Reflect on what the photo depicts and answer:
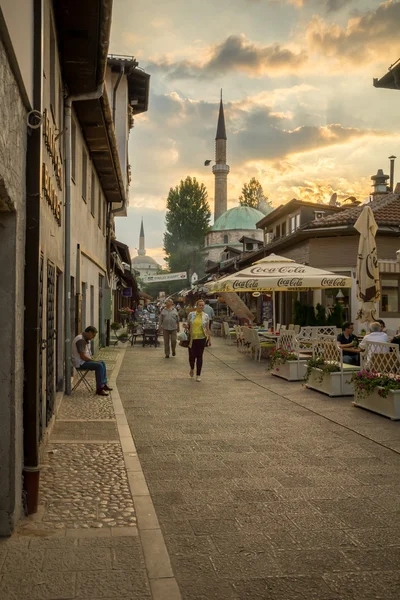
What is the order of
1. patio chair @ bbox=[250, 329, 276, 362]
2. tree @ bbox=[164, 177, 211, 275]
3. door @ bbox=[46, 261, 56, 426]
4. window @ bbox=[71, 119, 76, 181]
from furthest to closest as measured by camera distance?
tree @ bbox=[164, 177, 211, 275], patio chair @ bbox=[250, 329, 276, 362], window @ bbox=[71, 119, 76, 181], door @ bbox=[46, 261, 56, 426]

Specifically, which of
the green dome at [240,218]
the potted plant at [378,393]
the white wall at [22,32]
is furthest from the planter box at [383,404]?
the green dome at [240,218]

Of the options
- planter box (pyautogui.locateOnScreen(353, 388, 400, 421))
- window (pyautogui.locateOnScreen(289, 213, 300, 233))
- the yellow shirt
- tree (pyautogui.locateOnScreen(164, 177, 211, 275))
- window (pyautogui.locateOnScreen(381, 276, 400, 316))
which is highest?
tree (pyautogui.locateOnScreen(164, 177, 211, 275))

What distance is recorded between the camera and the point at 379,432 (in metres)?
7.80

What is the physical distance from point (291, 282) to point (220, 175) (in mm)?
89938

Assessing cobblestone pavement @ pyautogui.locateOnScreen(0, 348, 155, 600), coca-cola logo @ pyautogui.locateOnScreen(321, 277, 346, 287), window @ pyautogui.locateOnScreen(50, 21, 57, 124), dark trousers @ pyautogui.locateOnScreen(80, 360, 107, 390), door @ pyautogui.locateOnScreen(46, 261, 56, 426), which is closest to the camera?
cobblestone pavement @ pyautogui.locateOnScreen(0, 348, 155, 600)

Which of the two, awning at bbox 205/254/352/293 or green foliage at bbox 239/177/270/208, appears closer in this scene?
awning at bbox 205/254/352/293

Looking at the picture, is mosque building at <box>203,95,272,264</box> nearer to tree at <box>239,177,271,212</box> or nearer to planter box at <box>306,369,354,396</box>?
tree at <box>239,177,271,212</box>

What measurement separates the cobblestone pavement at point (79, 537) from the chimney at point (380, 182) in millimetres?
31739

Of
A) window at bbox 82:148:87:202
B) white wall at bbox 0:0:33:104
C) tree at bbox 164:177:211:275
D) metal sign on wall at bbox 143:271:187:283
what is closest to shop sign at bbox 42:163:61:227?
white wall at bbox 0:0:33:104

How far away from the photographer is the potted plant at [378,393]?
856 cm

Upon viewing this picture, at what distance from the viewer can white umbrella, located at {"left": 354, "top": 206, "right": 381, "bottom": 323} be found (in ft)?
41.8

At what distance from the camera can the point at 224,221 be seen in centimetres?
9738

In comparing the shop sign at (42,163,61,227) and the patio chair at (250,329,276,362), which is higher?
the shop sign at (42,163,61,227)

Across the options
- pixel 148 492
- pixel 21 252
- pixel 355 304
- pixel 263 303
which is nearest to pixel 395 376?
pixel 148 492
